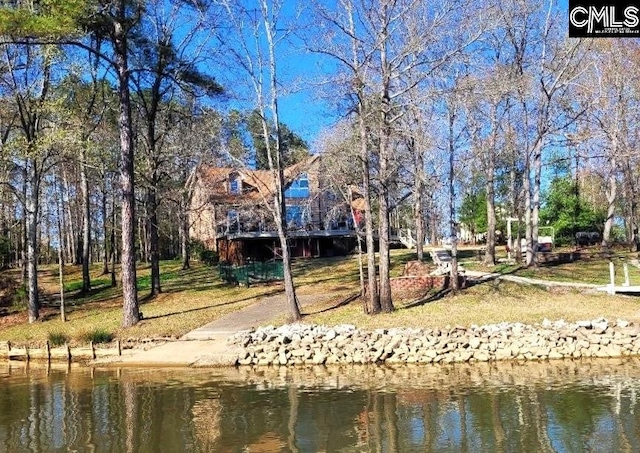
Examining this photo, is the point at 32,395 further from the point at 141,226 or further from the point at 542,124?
the point at 141,226

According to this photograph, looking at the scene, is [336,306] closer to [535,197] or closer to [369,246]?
[369,246]

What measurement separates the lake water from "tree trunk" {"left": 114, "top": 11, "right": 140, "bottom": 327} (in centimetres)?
507

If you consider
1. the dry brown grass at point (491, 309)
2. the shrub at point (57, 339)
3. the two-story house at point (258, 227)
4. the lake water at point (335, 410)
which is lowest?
the lake water at point (335, 410)

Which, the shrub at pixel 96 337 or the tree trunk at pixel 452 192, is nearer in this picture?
the shrub at pixel 96 337

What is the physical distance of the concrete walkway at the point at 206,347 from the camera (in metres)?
15.8

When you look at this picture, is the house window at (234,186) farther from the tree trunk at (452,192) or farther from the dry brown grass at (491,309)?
the tree trunk at (452,192)

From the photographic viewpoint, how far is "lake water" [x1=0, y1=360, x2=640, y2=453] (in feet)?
29.0

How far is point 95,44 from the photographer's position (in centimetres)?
2142

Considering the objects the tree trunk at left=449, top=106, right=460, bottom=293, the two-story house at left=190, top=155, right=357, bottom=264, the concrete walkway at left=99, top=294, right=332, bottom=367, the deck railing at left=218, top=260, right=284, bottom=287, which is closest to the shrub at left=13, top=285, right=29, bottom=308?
the deck railing at left=218, top=260, right=284, bottom=287

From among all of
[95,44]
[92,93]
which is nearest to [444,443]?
[95,44]

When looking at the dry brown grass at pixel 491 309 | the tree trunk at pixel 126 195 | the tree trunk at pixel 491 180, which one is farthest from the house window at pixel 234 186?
the dry brown grass at pixel 491 309

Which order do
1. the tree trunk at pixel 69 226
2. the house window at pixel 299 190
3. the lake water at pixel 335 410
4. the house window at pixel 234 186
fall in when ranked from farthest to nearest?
the house window at pixel 299 190 → the house window at pixel 234 186 → the tree trunk at pixel 69 226 → the lake water at pixel 335 410

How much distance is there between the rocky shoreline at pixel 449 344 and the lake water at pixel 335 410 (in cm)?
60

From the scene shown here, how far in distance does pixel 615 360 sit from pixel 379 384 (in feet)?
19.4
